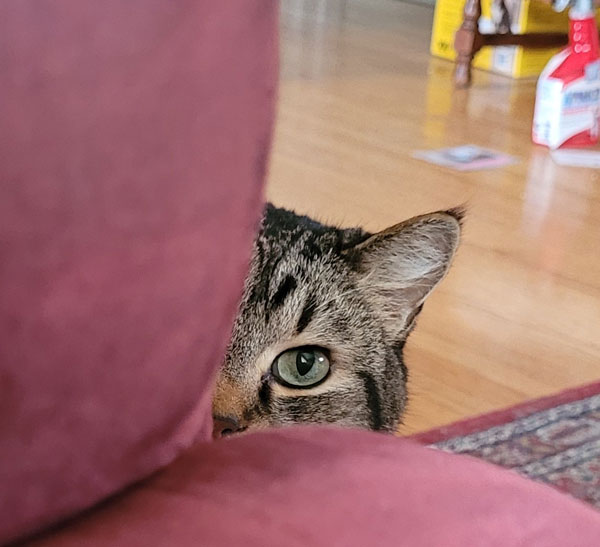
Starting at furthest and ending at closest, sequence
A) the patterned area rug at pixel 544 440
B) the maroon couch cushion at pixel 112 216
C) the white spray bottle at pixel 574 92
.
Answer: the white spray bottle at pixel 574 92, the patterned area rug at pixel 544 440, the maroon couch cushion at pixel 112 216

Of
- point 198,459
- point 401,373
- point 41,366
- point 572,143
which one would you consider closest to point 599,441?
point 401,373

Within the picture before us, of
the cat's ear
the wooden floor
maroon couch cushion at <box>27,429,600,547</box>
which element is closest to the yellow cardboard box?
the wooden floor

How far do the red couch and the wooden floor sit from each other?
0.98m

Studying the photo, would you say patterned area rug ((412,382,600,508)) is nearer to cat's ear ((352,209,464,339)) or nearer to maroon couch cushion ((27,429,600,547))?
cat's ear ((352,209,464,339))

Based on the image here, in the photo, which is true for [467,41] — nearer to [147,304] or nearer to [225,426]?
[225,426]

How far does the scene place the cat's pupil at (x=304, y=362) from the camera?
961 mm

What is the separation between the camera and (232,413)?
0.90 m

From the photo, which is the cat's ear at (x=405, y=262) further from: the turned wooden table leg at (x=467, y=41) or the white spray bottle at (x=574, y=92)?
the turned wooden table leg at (x=467, y=41)

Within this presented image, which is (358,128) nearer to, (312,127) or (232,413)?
(312,127)

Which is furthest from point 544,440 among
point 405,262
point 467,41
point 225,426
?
point 467,41

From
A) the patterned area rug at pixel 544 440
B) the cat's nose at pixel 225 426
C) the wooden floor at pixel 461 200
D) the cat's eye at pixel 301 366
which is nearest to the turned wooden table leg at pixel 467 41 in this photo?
the wooden floor at pixel 461 200

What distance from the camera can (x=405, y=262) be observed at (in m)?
1.03

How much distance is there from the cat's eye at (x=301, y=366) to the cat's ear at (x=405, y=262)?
86 mm

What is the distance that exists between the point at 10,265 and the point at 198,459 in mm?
137
